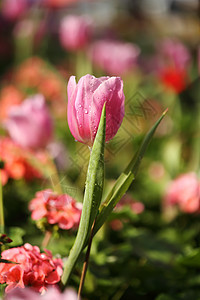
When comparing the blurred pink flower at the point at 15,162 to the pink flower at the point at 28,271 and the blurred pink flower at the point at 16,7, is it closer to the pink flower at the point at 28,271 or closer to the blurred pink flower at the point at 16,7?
the pink flower at the point at 28,271

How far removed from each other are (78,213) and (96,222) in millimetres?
106

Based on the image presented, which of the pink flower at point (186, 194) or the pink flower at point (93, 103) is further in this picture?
the pink flower at point (186, 194)

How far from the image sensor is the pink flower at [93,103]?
435 mm

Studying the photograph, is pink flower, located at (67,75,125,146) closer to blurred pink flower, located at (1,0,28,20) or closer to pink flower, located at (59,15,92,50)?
pink flower, located at (59,15,92,50)

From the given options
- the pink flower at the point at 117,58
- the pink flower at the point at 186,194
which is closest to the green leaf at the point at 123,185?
the pink flower at the point at 186,194

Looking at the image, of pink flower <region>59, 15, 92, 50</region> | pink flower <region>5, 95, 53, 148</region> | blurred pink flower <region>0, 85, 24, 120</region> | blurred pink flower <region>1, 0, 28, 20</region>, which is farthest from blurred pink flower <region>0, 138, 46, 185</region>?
blurred pink flower <region>1, 0, 28, 20</region>

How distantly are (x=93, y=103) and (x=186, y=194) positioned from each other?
1.87 ft

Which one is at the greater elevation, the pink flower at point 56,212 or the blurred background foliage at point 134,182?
the pink flower at point 56,212

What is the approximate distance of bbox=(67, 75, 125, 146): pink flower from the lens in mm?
435

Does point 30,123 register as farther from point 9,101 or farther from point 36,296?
point 9,101

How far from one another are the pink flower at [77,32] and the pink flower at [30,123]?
692mm

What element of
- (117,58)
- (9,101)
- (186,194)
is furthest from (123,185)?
(9,101)

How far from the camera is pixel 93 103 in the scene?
433 millimetres

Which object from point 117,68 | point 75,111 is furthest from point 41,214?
point 117,68
